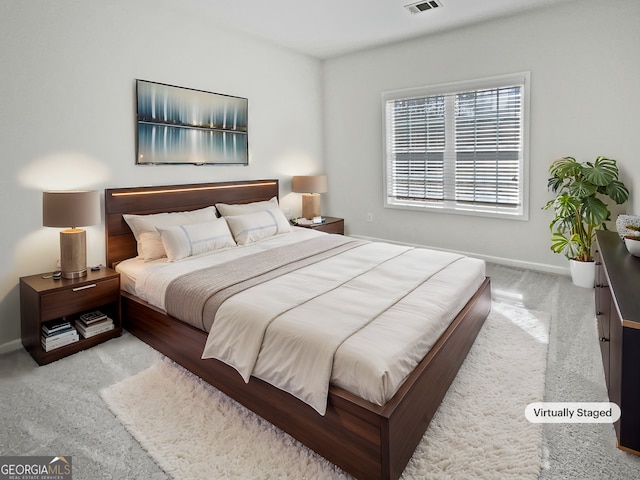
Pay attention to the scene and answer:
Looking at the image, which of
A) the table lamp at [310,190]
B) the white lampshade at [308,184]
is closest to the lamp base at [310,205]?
the table lamp at [310,190]

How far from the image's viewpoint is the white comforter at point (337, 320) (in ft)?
5.59

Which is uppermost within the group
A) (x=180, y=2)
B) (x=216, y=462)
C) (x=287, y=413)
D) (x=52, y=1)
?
(x=180, y=2)

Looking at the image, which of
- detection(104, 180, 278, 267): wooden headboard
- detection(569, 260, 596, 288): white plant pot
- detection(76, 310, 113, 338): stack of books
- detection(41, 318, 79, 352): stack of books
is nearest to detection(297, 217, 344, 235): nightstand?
detection(104, 180, 278, 267): wooden headboard

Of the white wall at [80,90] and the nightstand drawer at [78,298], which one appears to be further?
the white wall at [80,90]

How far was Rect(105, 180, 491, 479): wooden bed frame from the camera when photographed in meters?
1.58

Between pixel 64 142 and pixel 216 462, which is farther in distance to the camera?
pixel 64 142

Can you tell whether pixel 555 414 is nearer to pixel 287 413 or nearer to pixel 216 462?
pixel 287 413

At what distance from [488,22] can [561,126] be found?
1390 millimetres

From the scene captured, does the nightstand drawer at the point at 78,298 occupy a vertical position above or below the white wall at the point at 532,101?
below

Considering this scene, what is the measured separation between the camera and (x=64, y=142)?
3.07 m

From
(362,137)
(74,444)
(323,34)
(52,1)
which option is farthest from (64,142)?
(362,137)

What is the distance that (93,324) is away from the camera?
294cm

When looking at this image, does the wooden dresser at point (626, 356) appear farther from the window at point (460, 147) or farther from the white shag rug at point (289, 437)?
the window at point (460, 147)

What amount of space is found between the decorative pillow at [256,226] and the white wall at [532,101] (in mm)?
1890
